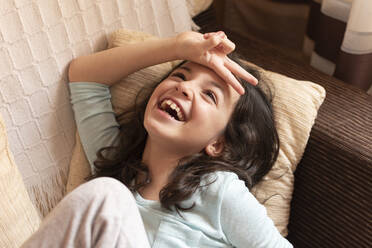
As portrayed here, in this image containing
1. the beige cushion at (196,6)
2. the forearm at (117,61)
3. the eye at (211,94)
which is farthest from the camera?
the beige cushion at (196,6)

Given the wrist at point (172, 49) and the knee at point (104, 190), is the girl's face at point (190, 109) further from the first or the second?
the knee at point (104, 190)

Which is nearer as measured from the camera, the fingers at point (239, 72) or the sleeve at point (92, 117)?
the fingers at point (239, 72)

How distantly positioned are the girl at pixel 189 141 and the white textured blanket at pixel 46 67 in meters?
0.05

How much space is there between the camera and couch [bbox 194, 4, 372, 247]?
963mm

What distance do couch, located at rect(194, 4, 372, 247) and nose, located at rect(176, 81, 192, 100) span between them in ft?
1.03

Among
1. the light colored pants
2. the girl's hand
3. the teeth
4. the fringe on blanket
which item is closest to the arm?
the girl's hand

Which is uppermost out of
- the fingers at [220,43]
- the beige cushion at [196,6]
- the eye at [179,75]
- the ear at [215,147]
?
the fingers at [220,43]

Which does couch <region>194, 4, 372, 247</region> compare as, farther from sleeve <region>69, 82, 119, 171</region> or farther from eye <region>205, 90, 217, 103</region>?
sleeve <region>69, 82, 119, 171</region>

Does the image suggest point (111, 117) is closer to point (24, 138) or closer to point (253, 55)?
point (24, 138)

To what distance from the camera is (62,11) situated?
1.01m

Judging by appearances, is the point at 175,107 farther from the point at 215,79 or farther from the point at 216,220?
the point at 216,220

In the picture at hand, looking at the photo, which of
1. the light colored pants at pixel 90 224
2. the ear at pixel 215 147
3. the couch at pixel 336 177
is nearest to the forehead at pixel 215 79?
the ear at pixel 215 147

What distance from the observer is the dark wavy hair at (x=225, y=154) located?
37.9 inches

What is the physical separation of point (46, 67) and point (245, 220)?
0.56 metres
